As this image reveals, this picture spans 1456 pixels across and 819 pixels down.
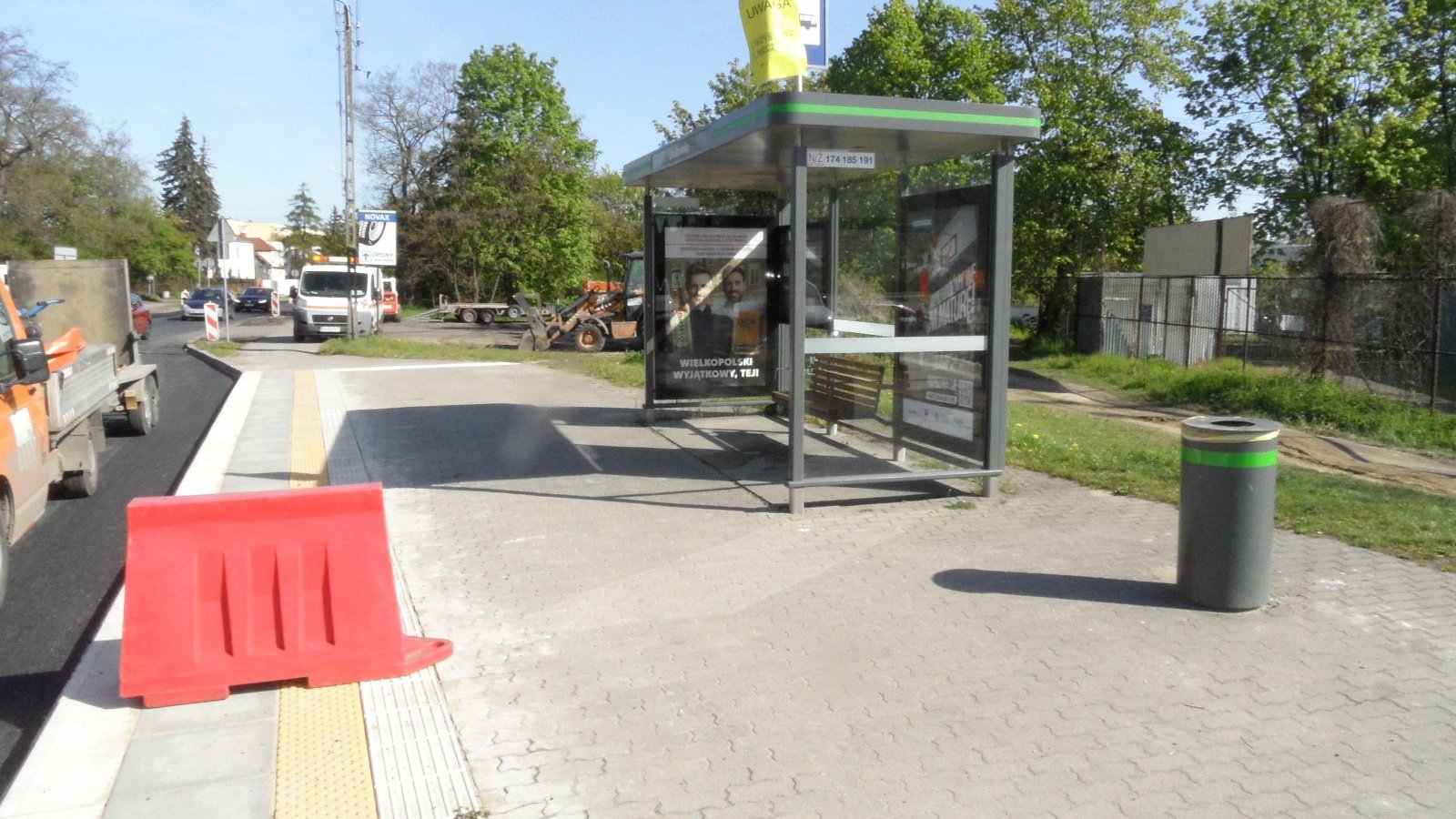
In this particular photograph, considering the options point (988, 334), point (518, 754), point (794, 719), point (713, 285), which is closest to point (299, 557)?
point (518, 754)

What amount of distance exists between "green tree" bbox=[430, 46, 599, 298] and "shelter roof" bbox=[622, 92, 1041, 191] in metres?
42.7

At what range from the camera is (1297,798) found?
390 centimetres

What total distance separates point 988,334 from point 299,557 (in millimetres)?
5277

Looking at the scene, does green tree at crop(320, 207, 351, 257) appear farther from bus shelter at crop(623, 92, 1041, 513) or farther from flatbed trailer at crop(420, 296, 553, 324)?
bus shelter at crop(623, 92, 1041, 513)

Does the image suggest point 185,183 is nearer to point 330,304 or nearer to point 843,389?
point 330,304

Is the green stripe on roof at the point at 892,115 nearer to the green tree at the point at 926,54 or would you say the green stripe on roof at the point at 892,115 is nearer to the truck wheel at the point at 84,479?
the truck wheel at the point at 84,479

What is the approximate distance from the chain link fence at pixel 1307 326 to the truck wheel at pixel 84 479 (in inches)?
592

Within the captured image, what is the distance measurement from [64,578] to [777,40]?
638cm

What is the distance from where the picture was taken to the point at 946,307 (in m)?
8.88

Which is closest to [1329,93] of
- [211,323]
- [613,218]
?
[211,323]

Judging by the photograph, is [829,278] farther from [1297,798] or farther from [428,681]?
[1297,798]

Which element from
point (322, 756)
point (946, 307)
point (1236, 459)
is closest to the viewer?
point (322, 756)

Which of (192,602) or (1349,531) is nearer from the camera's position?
(192,602)

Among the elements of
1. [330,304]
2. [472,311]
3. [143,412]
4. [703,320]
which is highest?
[703,320]
